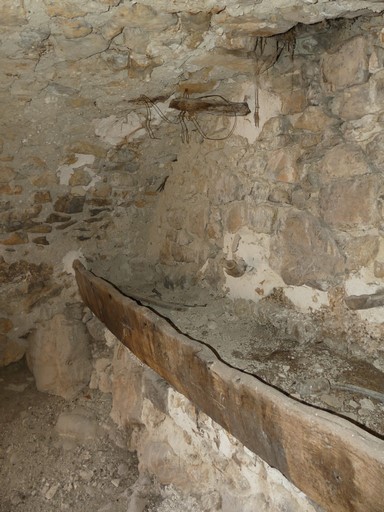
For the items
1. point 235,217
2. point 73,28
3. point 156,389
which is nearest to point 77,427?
point 156,389

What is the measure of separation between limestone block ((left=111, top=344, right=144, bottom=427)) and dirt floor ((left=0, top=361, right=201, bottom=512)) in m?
0.10

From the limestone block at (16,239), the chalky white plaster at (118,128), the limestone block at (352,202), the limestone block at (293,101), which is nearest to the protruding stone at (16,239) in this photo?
the limestone block at (16,239)

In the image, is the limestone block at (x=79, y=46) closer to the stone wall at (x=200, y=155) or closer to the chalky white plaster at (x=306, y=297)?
the stone wall at (x=200, y=155)

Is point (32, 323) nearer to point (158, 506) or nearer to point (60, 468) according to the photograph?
point (60, 468)

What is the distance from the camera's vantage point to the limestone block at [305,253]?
1.81 m

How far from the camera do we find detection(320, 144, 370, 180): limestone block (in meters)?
1.67

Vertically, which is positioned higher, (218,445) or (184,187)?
(184,187)

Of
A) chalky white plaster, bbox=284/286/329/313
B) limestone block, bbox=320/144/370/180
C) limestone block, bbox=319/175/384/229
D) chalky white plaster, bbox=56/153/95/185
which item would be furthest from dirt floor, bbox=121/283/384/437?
chalky white plaster, bbox=56/153/95/185

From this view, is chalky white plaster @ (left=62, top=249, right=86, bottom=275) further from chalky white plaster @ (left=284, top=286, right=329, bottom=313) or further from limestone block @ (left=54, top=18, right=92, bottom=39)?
limestone block @ (left=54, top=18, right=92, bottom=39)

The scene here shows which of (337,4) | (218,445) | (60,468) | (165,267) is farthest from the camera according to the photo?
(165,267)

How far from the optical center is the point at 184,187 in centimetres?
→ 271

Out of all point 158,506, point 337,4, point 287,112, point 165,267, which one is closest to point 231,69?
point 287,112

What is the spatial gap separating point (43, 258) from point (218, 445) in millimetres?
1823

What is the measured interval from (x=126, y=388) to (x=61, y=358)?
584 mm
